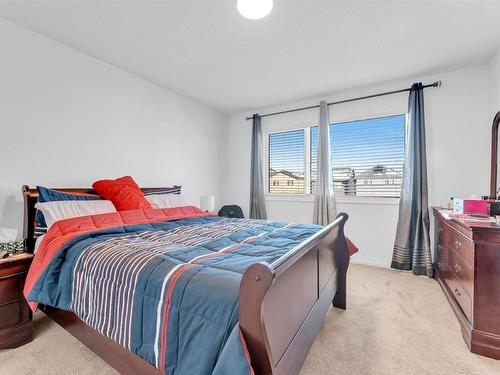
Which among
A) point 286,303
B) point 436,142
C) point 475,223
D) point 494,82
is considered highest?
point 494,82

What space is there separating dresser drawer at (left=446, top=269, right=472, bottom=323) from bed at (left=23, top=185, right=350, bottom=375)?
85 centimetres

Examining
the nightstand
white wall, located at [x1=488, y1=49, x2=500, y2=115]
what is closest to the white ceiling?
white wall, located at [x1=488, y1=49, x2=500, y2=115]

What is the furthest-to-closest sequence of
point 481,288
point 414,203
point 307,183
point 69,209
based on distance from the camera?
point 307,183, point 414,203, point 69,209, point 481,288

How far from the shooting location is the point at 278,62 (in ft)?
9.04

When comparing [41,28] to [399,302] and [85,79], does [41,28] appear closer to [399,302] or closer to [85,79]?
[85,79]

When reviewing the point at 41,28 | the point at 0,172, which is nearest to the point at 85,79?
the point at 41,28

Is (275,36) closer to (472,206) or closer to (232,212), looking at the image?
(472,206)

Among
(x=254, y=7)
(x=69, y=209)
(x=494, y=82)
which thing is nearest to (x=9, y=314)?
(x=69, y=209)

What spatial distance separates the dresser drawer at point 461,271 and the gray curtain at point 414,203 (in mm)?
690

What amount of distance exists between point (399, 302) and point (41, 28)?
4.15 metres

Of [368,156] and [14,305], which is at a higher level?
[368,156]

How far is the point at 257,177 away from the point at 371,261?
2.14m

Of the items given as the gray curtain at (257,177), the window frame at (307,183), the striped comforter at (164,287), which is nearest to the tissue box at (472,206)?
the window frame at (307,183)

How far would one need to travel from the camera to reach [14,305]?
1704mm
